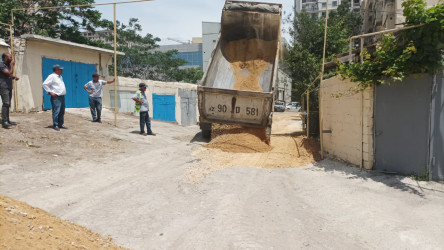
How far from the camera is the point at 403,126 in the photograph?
5.77 m

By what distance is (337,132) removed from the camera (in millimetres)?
7477

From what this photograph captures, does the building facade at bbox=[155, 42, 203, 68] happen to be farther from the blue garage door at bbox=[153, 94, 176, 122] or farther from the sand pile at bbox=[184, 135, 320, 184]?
the sand pile at bbox=[184, 135, 320, 184]

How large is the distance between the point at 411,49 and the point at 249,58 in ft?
18.8

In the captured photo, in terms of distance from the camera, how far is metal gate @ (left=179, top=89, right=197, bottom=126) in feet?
59.3

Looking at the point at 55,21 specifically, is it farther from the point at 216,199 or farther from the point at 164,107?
the point at 216,199

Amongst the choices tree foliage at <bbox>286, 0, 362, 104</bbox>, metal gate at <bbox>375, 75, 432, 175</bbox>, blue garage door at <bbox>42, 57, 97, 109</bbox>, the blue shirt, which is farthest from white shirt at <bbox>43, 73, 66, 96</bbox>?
tree foliage at <bbox>286, 0, 362, 104</bbox>

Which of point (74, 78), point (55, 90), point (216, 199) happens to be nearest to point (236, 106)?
point (216, 199)

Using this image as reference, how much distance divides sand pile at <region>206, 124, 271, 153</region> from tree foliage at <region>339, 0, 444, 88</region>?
3.08 metres

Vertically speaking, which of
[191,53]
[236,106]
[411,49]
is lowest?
[236,106]

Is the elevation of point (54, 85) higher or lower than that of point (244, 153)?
higher

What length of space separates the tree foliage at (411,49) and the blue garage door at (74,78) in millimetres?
11243

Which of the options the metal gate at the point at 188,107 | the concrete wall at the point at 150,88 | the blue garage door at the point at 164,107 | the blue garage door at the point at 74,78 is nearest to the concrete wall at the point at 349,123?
the blue garage door at the point at 74,78

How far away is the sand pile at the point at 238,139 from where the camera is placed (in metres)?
7.91

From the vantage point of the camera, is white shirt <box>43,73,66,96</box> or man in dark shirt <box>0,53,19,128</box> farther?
white shirt <box>43,73,66,96</box>
